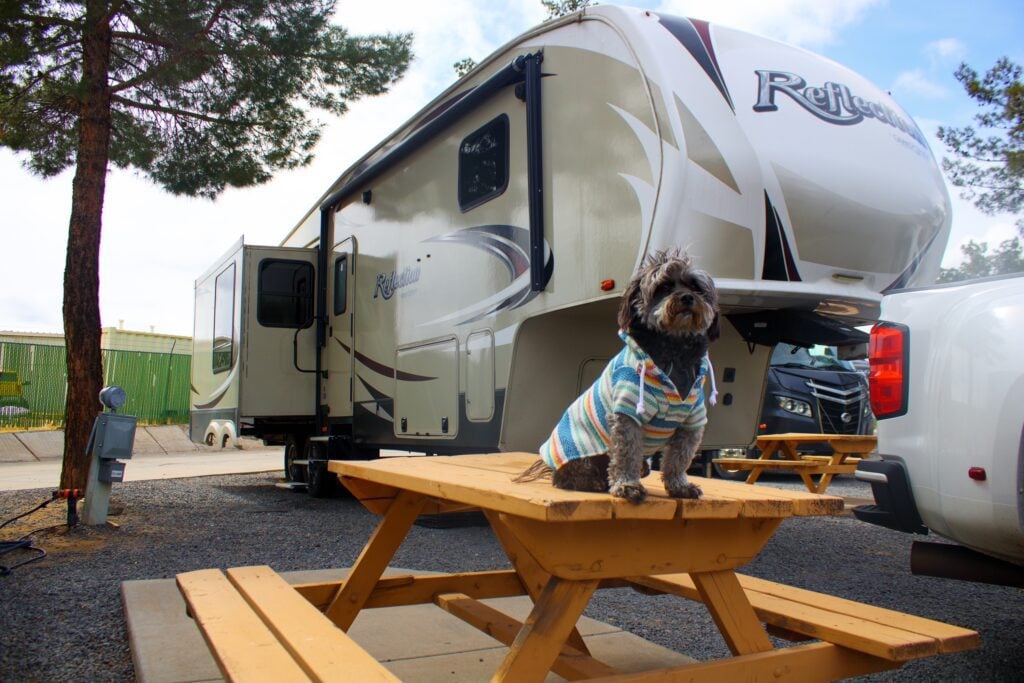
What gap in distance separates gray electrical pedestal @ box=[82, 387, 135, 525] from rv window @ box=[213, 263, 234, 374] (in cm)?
287

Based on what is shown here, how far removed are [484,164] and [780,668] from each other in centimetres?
436

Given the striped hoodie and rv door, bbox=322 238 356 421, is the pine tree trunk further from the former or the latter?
the striped hoodie

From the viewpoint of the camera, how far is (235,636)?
2441 millimetres

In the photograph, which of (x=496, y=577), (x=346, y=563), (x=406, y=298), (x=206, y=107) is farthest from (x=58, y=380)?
(x=496, y=577)

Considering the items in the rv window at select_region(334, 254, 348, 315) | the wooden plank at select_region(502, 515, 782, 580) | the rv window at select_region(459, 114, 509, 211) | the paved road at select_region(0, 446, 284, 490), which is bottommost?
the paved road at select_region(0, 446, 284, 490)

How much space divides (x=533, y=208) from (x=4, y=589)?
12.5 feet

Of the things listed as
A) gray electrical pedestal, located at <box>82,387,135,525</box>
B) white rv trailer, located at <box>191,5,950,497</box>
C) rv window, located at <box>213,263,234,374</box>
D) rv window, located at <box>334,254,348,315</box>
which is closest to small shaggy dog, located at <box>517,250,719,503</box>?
white rv trailer, located at <box>191,5,950,497</box>

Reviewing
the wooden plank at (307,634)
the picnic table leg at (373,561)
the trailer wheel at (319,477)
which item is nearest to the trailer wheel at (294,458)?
the trailer wheel at (319,477)

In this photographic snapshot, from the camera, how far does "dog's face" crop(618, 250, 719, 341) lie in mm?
2092

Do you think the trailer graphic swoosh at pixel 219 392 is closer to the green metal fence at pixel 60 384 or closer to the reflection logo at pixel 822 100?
the green metal fence at pixel 60 384

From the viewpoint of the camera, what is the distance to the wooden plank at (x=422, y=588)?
337 centimetres

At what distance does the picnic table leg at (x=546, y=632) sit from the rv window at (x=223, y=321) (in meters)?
7.98

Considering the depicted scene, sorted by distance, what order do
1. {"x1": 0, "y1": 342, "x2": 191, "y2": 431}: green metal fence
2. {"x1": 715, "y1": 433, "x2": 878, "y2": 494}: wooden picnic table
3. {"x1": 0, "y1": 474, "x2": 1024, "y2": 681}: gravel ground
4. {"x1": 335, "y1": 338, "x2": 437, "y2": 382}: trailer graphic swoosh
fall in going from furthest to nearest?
{"x1": 0, "y1": 342, "x2": 191, "y2": 431}: green metal fence < {"x1": 715, "y1": 433, "x2": 878, "y2": 494}: wooden picnic table < {"x1": 335, "y1": 338, "x2": 437, "y2": 382}: trailer graphic swoosh < {"x1": 0, "y1": 474, "x2": 1024, "y2": 681}: gravel ground

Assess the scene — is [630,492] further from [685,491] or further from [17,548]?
[17,548]
